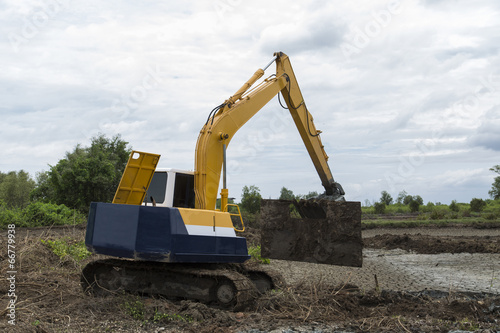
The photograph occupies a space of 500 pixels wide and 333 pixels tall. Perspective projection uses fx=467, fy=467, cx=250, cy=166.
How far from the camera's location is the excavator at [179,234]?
24.3ft

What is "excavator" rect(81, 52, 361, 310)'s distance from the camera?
7395 mm

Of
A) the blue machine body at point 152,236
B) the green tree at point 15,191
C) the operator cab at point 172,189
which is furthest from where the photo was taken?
the green tree at point 15,191

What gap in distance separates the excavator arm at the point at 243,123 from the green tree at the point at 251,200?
42.0 ft

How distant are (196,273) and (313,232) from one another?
7.71 feet

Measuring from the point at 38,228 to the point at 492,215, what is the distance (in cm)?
2481

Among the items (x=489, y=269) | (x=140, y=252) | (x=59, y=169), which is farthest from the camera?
(x=59, y=169)

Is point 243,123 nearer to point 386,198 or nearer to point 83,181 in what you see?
point 83,181

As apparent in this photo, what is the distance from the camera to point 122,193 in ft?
26.6

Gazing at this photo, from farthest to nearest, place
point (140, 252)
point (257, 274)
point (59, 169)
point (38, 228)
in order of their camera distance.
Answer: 1. point (59, 169)
2. point (38, 228)
3. point (257, 274)
4. point (140, 252)

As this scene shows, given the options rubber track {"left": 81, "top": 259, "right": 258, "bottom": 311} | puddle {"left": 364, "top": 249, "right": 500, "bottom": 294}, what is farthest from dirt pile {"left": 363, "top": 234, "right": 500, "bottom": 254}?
rubber track {"left": 81, "top": 259, "right": 258, "bottom": 311}

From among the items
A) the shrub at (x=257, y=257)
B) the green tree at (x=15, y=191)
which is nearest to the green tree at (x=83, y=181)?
the shrub at (x=257, y=257)

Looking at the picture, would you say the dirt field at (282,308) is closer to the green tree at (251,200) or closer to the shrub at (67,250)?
the shrub at (67,250)

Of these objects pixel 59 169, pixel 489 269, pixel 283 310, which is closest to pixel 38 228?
pixel 59 169

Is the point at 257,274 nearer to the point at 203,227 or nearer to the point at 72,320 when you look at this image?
the point at 203,227
